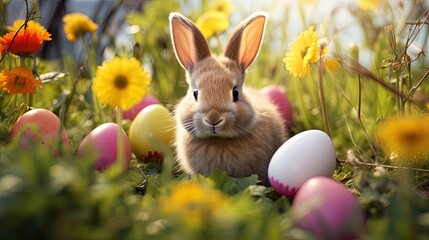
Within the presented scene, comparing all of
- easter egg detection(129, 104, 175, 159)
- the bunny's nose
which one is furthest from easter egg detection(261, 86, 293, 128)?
the bunny's nose

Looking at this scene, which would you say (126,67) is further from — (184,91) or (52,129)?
(184,91)

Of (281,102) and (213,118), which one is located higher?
(213,118)

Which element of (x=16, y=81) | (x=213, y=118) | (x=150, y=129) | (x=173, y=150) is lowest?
(x=173, y=150)

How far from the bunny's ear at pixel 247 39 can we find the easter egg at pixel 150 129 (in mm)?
400

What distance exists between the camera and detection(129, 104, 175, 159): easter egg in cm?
247

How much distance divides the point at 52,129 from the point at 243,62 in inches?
33.9

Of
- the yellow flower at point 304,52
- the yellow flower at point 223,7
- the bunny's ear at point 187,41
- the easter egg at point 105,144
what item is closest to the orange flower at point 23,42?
the easter egg at point 105,144

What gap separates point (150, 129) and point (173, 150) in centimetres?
24

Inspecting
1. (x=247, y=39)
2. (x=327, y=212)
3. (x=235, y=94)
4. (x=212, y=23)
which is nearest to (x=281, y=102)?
(x=212, y=23)

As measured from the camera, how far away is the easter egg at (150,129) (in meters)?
2.47

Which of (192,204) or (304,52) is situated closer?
(192,204)

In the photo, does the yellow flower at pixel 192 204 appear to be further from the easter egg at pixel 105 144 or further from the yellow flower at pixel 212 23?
the yellow flower at pixel 212 23

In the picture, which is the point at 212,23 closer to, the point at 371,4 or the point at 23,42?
the point at 371,4

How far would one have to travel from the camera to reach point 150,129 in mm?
2469
